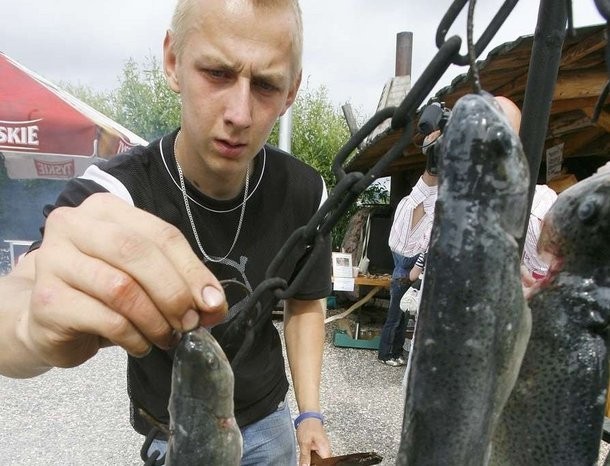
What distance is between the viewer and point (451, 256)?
0.63 m

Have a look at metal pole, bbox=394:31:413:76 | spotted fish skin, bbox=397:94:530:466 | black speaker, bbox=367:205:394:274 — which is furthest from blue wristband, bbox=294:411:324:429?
metal pole, bbox=394:31:413:76

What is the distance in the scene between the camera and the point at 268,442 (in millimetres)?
2037

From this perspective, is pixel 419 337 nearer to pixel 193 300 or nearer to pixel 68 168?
pixel 193 300

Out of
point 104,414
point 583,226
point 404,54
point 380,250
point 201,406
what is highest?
point 404,54

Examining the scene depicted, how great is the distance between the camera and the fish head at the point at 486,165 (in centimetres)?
61

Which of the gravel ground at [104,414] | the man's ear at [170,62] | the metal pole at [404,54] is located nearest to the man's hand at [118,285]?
the man's ear at [170,62]

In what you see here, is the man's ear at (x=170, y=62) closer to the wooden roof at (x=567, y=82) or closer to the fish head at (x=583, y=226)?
the wooden roof at (x=567, y=82)

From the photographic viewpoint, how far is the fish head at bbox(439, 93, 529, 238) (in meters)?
0.61

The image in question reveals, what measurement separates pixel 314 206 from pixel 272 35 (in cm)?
81

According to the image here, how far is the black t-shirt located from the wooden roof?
0.81m

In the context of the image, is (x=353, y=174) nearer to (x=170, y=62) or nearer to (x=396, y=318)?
(x=170, y=62)

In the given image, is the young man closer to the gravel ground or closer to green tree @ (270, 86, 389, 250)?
the gravel ground

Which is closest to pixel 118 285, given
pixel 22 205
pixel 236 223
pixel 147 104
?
pixel 236 223

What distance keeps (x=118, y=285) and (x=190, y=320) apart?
0.13 metres
